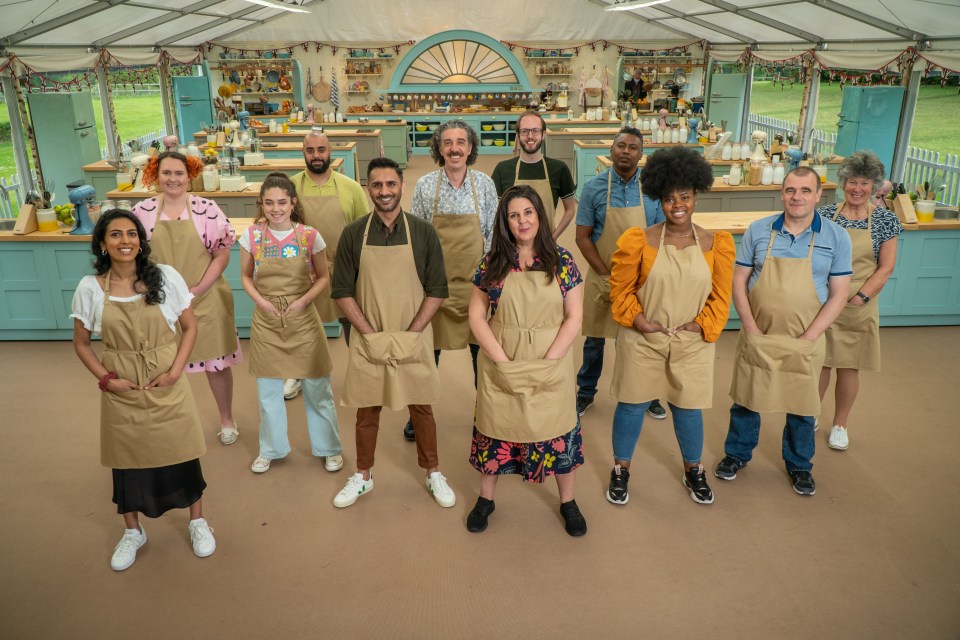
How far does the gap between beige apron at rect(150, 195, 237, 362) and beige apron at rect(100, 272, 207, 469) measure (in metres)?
0.70

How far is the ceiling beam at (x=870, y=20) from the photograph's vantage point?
25.5 feet

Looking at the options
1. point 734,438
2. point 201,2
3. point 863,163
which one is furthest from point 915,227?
point 201,2

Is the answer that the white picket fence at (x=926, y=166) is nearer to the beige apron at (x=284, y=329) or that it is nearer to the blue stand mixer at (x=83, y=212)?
the beige apron at (x=284, y=329)

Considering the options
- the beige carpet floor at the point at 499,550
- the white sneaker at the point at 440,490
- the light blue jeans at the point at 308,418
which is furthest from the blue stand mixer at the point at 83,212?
the white sneaker at the point at 440,490

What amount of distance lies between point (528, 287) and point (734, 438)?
144 centimetres

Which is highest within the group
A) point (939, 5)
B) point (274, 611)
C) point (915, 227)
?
point (939, 5)

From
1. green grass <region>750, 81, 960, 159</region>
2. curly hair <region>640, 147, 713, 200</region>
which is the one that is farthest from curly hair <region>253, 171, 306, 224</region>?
green grass <region>750, 81, 960, 159</region>

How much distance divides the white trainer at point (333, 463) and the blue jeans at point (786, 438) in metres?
1.91

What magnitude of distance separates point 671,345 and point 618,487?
0.74 metres

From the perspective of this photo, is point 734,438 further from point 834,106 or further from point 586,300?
point 834,106

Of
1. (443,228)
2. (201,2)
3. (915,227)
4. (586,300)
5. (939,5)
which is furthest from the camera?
(201,2)

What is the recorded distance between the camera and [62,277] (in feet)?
16.7

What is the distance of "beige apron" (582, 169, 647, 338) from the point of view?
142 inches

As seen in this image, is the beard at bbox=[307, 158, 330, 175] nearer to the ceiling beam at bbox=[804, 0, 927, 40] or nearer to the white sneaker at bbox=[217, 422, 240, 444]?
the white sneaker at bbox=[217, 422, 240, 444]
